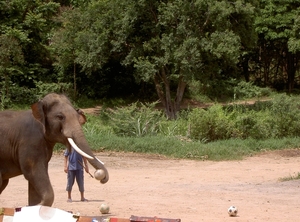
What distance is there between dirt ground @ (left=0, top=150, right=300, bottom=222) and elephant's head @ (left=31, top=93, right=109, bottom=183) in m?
2.21

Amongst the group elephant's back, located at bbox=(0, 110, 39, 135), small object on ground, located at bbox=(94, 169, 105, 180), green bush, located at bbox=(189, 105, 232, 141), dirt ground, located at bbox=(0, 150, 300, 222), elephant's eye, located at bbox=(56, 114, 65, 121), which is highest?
elephant's eye, located at bbox=(56, 114, 65, 121)

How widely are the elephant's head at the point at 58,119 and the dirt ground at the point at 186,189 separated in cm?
221

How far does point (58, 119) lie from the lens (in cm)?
846

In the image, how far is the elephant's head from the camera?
27.1 feet

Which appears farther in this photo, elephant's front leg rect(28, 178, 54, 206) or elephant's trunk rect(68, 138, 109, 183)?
elephant's front leg rect(28, 178, 54, 206)

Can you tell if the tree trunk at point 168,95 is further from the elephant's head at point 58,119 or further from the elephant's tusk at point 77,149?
the elephant's tusk at point 77,149

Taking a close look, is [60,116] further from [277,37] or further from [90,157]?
[277,37]

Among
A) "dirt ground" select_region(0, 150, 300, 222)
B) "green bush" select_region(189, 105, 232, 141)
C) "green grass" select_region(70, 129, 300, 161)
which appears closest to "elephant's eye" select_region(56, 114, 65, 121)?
"dirt ground" select_region(0, 150, 300, 222)

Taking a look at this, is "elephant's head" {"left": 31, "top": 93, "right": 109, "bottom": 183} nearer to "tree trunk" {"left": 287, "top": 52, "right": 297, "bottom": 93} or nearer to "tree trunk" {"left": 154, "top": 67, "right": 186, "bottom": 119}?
"tree trunk" {"left": 154, "top": 67, "right": 186, "bottom": 119}

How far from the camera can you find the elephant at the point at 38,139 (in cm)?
844

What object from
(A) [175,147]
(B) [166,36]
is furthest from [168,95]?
(A) [175,147]

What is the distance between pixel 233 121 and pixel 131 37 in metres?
9.96

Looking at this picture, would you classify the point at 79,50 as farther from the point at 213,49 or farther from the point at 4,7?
the point at 213,49

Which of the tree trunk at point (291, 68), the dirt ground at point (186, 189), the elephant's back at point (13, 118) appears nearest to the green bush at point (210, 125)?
the dirt ground at point (186, 189)
